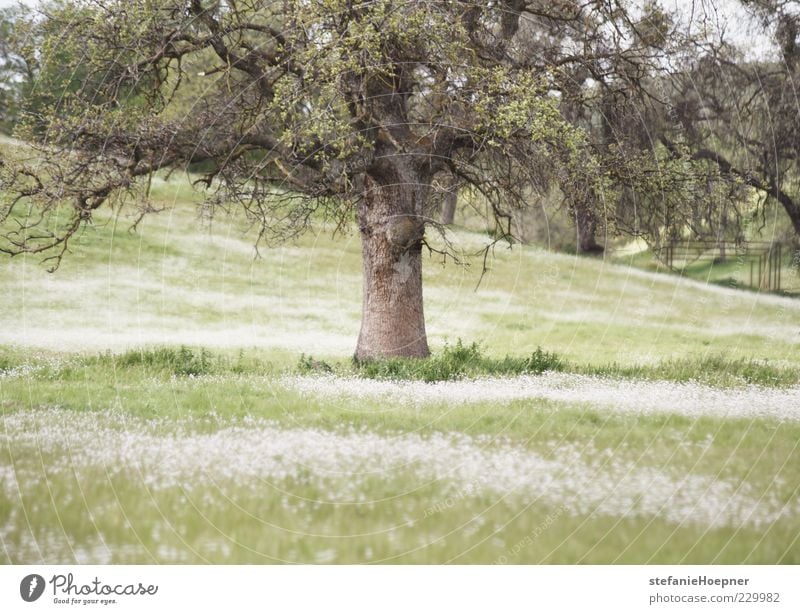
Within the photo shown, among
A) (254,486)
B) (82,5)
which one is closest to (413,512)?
(254,486)

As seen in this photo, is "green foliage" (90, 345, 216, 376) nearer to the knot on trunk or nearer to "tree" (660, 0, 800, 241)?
the knot on trunk

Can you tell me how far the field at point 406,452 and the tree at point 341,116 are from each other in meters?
2.79

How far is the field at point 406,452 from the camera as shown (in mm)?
8164

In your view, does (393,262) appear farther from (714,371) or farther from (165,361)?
(714,371)

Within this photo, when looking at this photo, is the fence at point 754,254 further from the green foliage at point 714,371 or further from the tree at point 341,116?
the tree at point 341,116

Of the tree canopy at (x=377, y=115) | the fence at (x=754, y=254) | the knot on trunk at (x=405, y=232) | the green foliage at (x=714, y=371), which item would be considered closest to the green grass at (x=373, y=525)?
the green foliage at (x=714, y=371)

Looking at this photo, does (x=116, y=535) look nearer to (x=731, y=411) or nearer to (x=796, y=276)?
(x=731, y=411)

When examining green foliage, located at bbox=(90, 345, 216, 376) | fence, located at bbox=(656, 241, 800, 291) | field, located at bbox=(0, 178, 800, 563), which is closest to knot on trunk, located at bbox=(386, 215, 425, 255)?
field, located at bbox=(0, 178, 800, 563)

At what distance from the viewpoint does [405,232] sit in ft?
51.2

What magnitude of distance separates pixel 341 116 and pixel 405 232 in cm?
240

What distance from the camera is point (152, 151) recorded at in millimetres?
14383

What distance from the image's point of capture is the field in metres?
8.16

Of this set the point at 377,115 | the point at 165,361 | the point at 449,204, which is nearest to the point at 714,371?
the point at 377,115

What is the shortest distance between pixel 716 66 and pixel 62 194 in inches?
459
